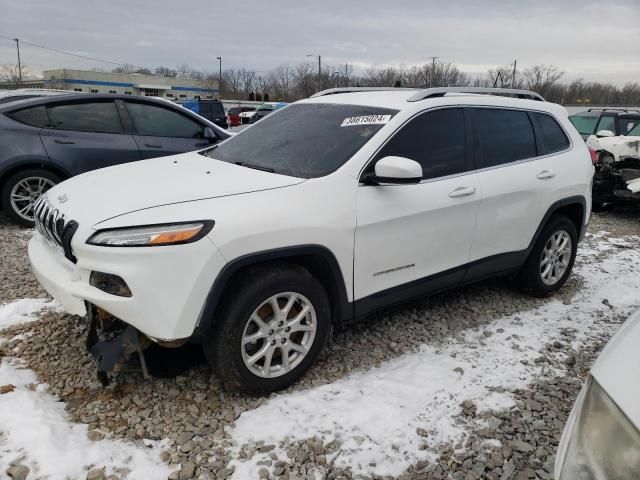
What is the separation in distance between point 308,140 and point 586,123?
9904 millimetres

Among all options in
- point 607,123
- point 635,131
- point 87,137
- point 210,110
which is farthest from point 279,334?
point 210,110

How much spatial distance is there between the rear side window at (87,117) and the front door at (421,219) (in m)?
4.48

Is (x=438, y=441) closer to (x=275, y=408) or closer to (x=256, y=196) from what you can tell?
(x=275, y=408)

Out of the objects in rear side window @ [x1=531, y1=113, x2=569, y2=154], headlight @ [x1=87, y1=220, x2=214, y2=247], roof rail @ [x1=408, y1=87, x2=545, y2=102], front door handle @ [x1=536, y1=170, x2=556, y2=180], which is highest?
roof rail @ [x1=408, y1=87, x2=545, y2=102]

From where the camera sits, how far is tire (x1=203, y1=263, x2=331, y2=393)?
262 centimetres

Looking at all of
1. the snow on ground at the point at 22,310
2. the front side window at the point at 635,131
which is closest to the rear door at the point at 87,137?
the snow on ground at the point at 22,310

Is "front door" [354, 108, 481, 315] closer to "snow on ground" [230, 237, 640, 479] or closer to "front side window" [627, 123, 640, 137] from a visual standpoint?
"snow on ground" [230, 237, 640, 479]

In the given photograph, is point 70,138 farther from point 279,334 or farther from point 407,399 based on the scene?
point 407,399

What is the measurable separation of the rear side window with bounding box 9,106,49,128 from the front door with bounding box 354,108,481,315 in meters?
4.78

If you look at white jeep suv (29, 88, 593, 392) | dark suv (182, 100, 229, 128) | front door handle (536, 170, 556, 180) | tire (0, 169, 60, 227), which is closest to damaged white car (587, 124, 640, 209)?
front door handle (536, 170, 556, 180)

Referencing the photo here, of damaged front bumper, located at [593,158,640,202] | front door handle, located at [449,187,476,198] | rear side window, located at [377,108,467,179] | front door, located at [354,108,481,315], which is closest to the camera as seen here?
front door, located at [354,108,481,315]

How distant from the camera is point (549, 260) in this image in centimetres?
442

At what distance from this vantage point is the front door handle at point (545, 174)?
4.05 meters

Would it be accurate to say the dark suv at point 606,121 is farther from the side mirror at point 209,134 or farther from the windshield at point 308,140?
the windshield at point 308,140
